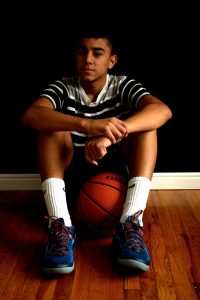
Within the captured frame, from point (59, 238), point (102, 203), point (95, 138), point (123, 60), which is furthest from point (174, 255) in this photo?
point (123, 60)

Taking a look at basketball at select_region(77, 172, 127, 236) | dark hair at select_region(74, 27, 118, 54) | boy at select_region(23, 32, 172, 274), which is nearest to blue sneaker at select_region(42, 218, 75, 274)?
boy at select_region(23, 32, 172, 274)

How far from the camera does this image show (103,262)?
1.77 meters

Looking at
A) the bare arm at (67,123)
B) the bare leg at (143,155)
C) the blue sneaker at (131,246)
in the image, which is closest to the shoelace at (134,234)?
the blue sneaker at (131,246)

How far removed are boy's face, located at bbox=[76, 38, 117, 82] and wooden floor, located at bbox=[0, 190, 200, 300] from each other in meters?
0.78

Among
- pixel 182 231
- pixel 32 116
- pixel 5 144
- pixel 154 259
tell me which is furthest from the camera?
pixel 5 144

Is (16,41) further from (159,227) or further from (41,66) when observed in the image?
(159,227)

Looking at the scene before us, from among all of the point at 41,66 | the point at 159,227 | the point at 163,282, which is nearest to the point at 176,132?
the point at 159,227

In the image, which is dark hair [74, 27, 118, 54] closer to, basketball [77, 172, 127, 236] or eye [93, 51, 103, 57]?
eye [93, 51, 103, 57]

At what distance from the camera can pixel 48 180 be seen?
6.42 ft

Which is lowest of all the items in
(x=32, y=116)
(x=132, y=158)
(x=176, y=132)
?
(x=176, y=132)

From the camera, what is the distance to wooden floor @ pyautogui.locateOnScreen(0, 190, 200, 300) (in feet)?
5.01

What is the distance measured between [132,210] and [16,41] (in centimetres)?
130

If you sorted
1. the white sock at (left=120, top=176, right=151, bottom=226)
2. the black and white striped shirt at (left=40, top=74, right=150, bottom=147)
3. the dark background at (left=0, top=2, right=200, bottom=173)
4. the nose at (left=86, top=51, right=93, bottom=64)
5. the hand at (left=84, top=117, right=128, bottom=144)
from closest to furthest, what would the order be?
the hand at (left=84, top=117, right=128, bottom=144)
the white sock at (left=120, top=176, right=151, bottom=226)
the nose at (left=86, top=51, right=93, bottom=64)
the black and white striped shirt at (left=40, top=74, right=150, bottom=147)
the dark background at (left=0, top=2, right=200, bottom=173)

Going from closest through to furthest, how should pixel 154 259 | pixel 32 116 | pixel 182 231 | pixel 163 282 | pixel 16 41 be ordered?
pixel 163 282 < pixel 154 259 < pixel 32 116 < pixel 182 231 < pixel 16 41
